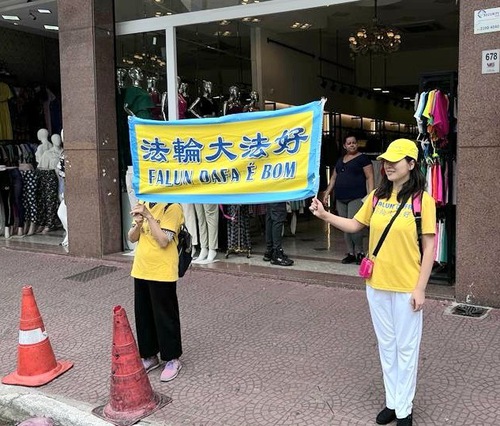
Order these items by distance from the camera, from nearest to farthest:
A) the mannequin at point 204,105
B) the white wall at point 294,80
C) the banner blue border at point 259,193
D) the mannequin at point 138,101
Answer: the banner blue border at point 259,193 < the mannequin at point 204,105 < the mannequin at point 138,101 < the white wall at point 294,80

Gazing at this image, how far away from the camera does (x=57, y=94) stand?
1225 cm

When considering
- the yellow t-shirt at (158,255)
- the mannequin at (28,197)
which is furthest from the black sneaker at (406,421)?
the mannequin at (28,197)

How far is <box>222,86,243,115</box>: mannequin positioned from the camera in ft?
27.1

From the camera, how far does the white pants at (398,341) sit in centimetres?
318

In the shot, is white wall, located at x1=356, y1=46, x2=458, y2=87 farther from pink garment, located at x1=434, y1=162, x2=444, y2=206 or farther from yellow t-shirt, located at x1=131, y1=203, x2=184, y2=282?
yellow t-shirt, located at x1=131, y1=203, x2=184, y2=282

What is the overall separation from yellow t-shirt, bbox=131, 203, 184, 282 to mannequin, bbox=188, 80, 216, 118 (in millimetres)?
4345

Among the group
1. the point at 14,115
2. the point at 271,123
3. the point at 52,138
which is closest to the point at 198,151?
the point at 271,123

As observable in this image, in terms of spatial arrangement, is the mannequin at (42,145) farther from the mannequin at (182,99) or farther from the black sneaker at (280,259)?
the black sneaker at (280,259)

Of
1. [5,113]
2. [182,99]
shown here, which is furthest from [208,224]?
[5,113]

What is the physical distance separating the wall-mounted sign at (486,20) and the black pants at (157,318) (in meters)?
3.69

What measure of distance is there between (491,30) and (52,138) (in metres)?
7.49

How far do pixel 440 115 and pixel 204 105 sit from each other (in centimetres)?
377

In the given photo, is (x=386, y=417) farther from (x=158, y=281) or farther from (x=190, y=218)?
(x=190, y=218)

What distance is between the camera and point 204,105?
8.39 metres
